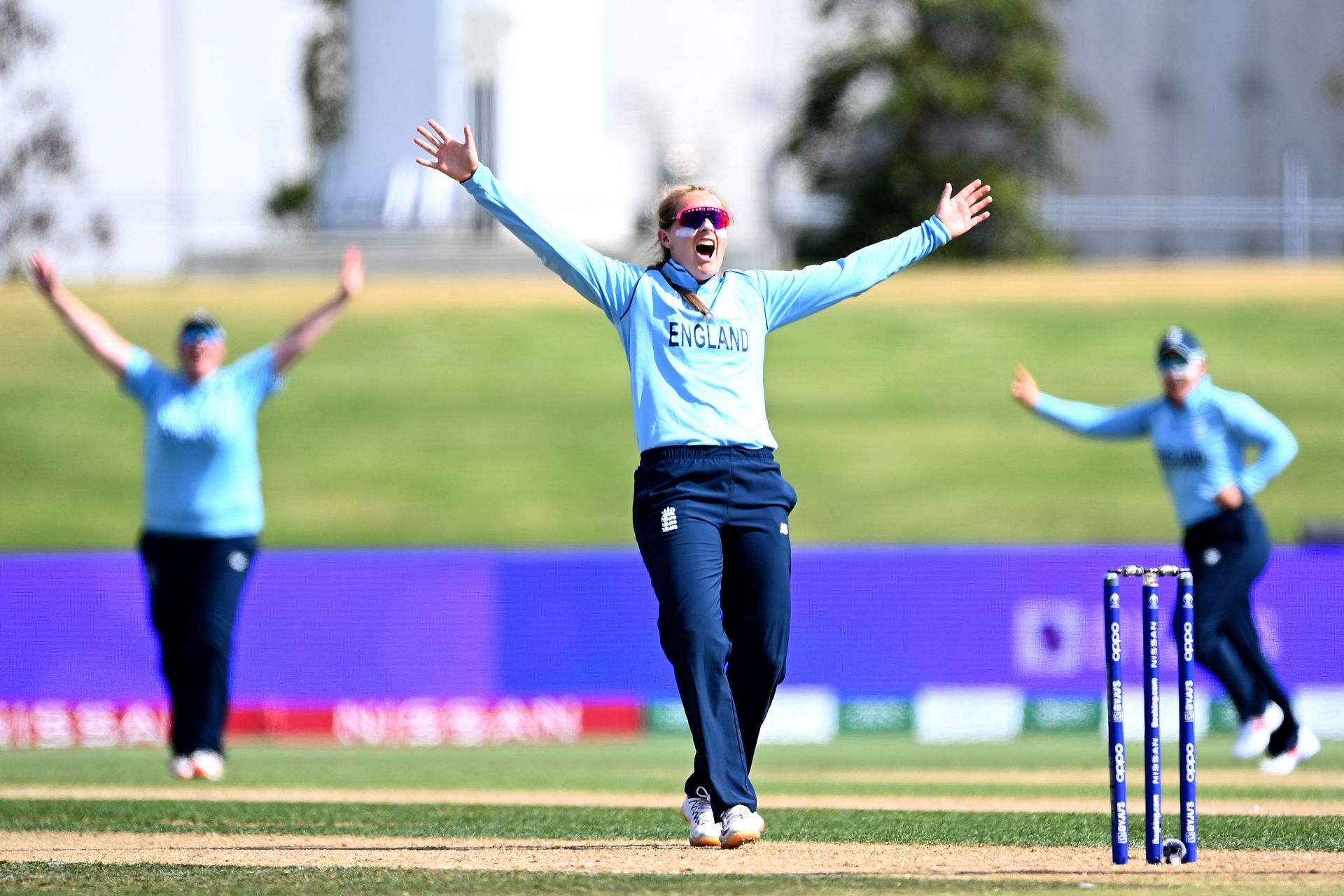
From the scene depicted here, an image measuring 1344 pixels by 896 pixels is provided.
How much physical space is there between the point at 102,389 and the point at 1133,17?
28737mm

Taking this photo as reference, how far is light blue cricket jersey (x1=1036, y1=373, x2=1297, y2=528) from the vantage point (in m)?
10.7

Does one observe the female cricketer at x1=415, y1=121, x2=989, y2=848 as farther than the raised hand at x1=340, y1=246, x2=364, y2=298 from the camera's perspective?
No

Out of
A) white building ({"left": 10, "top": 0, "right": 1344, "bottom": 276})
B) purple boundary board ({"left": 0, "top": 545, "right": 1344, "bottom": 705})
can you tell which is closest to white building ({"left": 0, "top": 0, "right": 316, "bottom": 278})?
white building ({"left": 10, "top": 0, "right": 1344, "bottom": 276})

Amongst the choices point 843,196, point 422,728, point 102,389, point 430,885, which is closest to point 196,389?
→ point 430,885

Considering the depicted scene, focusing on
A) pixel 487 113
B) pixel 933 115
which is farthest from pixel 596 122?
pixel 933 115

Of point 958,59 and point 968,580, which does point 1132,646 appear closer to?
point 968,580

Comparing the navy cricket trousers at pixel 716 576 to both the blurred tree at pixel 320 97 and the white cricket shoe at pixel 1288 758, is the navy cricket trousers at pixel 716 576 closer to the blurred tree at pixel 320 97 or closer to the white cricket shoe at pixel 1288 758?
the white cricket shoe at pixel 1288 758

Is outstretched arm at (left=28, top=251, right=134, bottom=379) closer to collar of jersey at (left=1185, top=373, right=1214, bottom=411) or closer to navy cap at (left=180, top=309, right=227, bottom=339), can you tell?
navy cap at (left=180, top=309, right=227, bottom=339)

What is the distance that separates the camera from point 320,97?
43.8 meters

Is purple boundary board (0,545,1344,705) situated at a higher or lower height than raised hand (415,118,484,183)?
lower

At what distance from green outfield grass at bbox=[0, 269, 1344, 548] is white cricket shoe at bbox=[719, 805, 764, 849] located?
1761 centimetres

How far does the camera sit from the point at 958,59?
4194cm

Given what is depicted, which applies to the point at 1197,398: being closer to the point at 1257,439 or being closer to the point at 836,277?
the point at 1257,439

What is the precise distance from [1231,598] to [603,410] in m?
18.5
